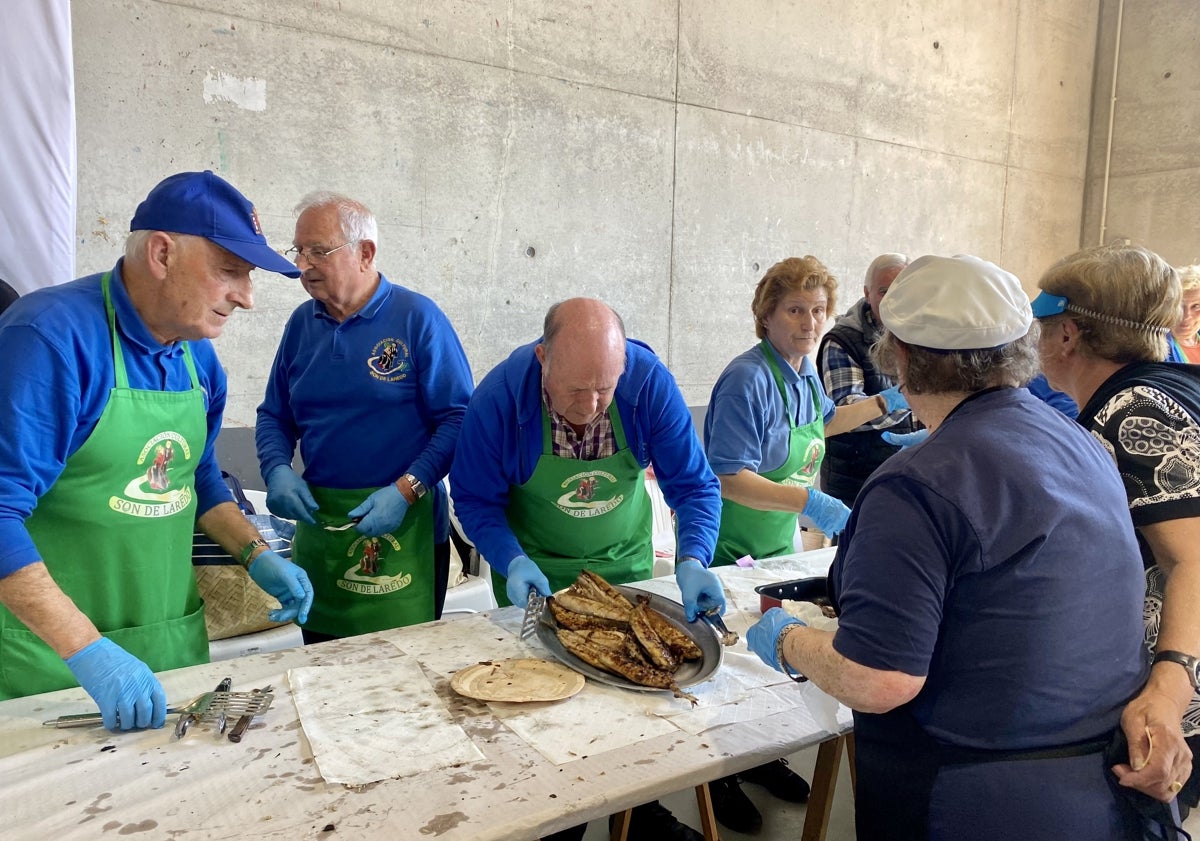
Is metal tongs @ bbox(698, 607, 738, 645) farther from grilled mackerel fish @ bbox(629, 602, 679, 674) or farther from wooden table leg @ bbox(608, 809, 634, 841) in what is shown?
wooden table leg @ bbox(608, 809, 634, 841)

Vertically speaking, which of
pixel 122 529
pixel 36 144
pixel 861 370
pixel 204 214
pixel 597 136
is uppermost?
pixel 597 136

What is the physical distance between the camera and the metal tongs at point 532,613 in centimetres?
199

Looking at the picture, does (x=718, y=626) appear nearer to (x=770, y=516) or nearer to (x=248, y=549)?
(x=770, y=516)

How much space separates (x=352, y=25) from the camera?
13.0 feet

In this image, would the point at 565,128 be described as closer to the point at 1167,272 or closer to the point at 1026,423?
the point at 1167,272

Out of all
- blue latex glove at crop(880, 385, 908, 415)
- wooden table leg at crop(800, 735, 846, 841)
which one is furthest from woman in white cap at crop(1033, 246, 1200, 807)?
blue latex glove at crop(880, 385, 908, 415)

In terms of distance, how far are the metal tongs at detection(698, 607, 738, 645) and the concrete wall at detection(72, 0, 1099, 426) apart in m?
2.77

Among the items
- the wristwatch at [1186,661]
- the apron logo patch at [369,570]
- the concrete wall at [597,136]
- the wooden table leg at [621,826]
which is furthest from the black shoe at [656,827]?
the concrete wall at [597,136]

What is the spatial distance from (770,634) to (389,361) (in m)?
1.47

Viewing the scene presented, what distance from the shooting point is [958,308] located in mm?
1324

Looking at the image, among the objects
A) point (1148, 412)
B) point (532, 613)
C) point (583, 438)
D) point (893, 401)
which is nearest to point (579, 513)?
point (583, 438)

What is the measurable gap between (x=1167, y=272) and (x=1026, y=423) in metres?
0.73

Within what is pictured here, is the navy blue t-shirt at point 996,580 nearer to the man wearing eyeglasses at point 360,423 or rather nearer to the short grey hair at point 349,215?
the man wearing eyeglasses at point 360,423

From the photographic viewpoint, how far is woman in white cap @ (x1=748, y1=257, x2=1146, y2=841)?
122cm
